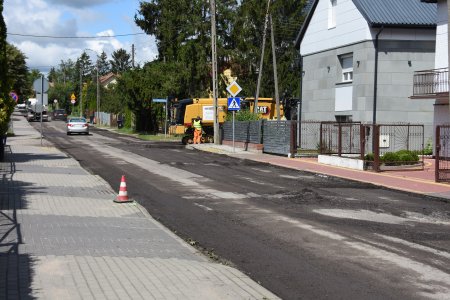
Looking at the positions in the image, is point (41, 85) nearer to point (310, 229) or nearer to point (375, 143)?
point (375, 143)

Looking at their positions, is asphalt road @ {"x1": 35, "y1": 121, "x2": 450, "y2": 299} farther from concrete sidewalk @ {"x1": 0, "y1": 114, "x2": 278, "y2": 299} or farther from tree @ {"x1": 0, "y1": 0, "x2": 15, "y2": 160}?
tree @ {"x1": 0, "y1": 0, "x2": 15, "y2": 160}

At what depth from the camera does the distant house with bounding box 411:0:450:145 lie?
82.2 ft

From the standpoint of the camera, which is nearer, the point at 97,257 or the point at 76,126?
the point at 97,257

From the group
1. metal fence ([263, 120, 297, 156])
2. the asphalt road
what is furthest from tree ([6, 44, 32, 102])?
the asphalt road

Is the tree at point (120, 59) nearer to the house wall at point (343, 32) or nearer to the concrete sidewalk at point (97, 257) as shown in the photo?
the house wall at point (343, 32)

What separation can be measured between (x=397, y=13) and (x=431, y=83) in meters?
4.98

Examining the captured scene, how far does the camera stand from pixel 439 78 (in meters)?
25.4

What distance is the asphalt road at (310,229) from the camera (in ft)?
21.7

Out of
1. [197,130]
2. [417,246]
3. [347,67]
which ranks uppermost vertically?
[347,67]

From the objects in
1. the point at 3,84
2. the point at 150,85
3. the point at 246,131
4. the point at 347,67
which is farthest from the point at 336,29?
the point at 150,85

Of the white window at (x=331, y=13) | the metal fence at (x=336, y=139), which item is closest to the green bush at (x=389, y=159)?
the metal fence at (x=336, y=139)

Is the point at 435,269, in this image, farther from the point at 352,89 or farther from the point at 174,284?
the point at 352,89

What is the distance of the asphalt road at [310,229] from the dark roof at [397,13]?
1253 cm

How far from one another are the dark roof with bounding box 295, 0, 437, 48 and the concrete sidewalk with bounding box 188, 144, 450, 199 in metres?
7.47
